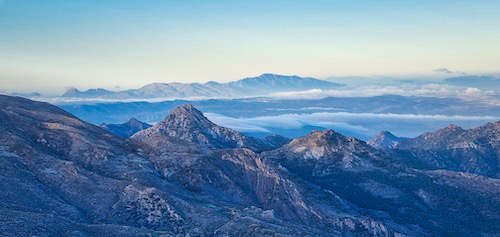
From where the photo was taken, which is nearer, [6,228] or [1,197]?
[6,228]

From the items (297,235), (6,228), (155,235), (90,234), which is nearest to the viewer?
(6,228)

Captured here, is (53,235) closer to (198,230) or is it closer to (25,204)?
(25,204)

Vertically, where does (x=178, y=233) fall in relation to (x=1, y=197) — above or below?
below

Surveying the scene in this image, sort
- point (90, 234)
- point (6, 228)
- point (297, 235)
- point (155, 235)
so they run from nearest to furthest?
point (6, 228)
point (90, 234)
point (155, 235)
point (297, 235)

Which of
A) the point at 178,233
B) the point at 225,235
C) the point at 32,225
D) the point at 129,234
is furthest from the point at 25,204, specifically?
the point at 225,235

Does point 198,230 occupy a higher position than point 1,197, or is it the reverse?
point 1,197

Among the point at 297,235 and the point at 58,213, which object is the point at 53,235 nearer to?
the point at 58,213

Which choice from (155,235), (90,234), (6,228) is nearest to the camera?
(6,228)

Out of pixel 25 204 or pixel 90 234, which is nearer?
pixel 90 234

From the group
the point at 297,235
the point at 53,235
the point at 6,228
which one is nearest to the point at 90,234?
the point at 53,235
